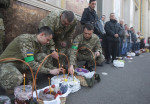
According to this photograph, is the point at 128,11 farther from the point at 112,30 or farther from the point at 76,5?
the point at 76,5

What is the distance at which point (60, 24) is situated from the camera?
9.66 feet

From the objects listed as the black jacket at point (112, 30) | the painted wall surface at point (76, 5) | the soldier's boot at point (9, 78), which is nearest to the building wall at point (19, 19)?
the soldier's boot at point (9, 78)

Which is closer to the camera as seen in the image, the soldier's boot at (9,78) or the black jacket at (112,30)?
the soldier's boot at (9,78)

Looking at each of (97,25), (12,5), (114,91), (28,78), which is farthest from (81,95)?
(97,25)

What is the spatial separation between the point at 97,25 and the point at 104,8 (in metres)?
4.86

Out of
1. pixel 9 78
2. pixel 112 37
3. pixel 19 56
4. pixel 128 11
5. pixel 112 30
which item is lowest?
pixel 9 78

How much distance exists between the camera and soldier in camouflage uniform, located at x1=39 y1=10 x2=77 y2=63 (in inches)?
105

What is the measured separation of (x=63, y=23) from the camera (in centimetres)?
285

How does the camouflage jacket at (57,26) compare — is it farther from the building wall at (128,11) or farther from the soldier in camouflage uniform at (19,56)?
the building wall at (128,11)

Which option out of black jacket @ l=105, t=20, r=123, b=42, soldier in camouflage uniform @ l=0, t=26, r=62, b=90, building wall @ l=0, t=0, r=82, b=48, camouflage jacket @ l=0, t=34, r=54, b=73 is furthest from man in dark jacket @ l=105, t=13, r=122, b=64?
camouflage jacket @ l=0, t=34, r=54, b=73

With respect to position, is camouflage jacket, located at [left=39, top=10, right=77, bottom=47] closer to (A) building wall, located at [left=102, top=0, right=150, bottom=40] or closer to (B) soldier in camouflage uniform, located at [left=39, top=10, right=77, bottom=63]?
(B) soldier in camouflage uniform, located at [left=39, top=10, right=77, bottom=63]

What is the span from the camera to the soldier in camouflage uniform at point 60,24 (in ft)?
8.76

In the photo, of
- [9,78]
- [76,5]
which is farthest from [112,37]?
[9,78]

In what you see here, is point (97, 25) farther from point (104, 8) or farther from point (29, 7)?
point (104, 8)
